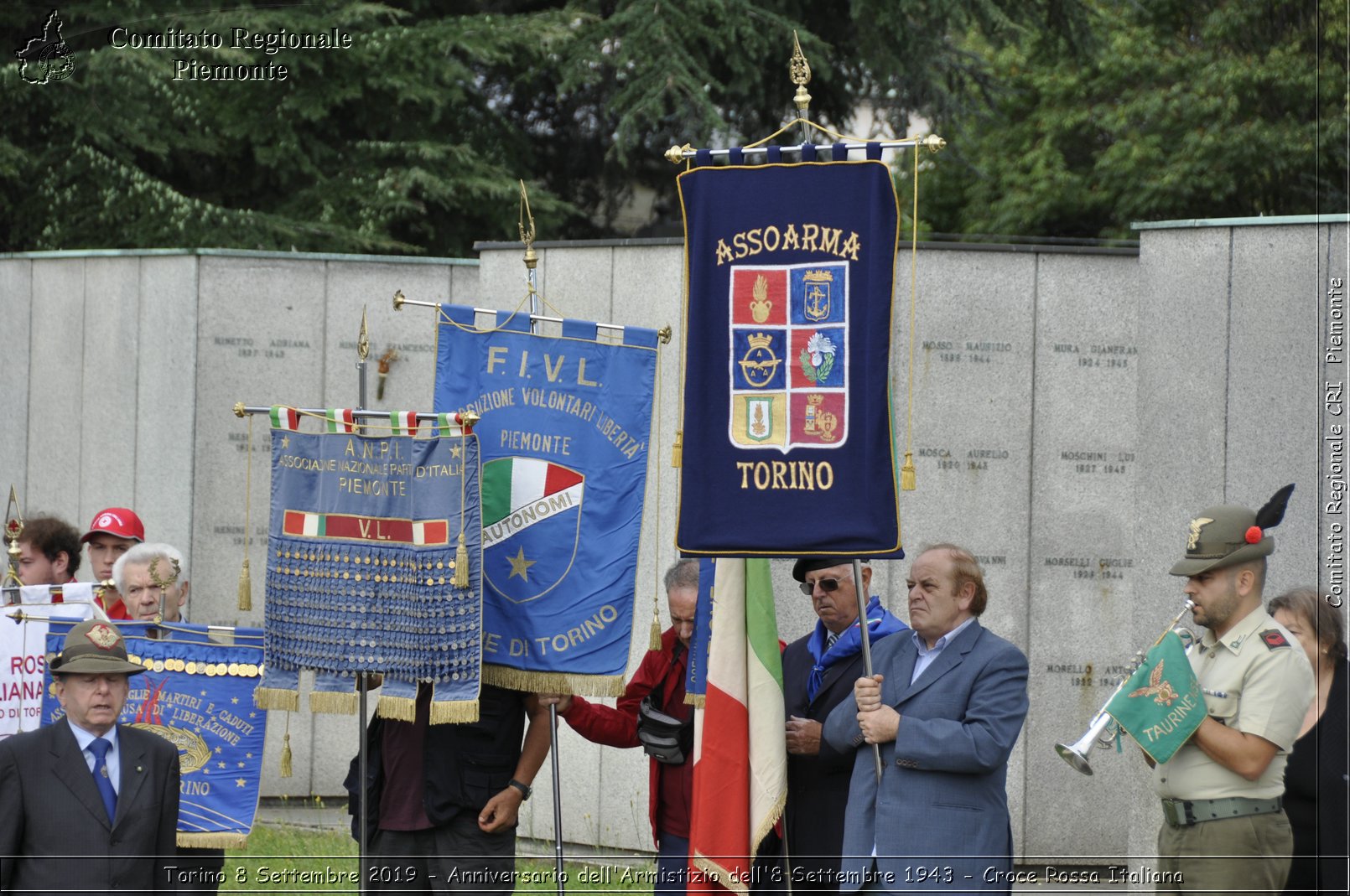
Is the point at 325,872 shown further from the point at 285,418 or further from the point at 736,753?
the point at 736,753

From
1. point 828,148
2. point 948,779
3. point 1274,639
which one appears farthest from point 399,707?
point 1274,639

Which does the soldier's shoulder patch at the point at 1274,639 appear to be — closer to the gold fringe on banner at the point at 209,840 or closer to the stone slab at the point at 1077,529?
the stone slab at the point at 1077,529

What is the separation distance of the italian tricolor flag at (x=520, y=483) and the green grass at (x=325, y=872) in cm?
266

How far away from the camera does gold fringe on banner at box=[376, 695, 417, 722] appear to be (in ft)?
20.3

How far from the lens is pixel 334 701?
249 inches

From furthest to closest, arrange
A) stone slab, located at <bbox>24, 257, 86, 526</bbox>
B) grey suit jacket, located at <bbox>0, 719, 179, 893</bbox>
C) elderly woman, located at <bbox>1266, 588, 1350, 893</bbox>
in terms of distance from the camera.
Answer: stone slab, located at <bbox>24, 257, 86, 526</bbox> < elderly woman, located at <bbox>1266, 588, 1350, 893</bbox> < grey suit jacket, located at <bbox>0, 719, 179, 893</bbox>

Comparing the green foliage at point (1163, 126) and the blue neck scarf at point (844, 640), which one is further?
the green foliage at point (1163, 126)

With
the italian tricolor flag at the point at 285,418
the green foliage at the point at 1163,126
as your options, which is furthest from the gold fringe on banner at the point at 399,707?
the green foliage at the point at 1163,126

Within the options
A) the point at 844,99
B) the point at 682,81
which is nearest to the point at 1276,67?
the point at 844,99

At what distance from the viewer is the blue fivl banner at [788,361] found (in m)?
5.75

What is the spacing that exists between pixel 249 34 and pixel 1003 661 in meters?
11.1

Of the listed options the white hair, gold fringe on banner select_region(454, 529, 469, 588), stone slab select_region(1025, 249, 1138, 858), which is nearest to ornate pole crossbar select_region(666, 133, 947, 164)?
gold fringe on banner select_region(454, 529, 469, 588)

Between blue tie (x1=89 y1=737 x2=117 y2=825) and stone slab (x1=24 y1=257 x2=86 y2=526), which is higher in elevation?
stone slab (x1=24 y1=257 x2=86 y2=526)

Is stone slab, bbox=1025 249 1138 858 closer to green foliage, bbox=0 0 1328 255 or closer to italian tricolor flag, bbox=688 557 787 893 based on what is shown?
italian tricolor flag, bbox=688 557 787 893
